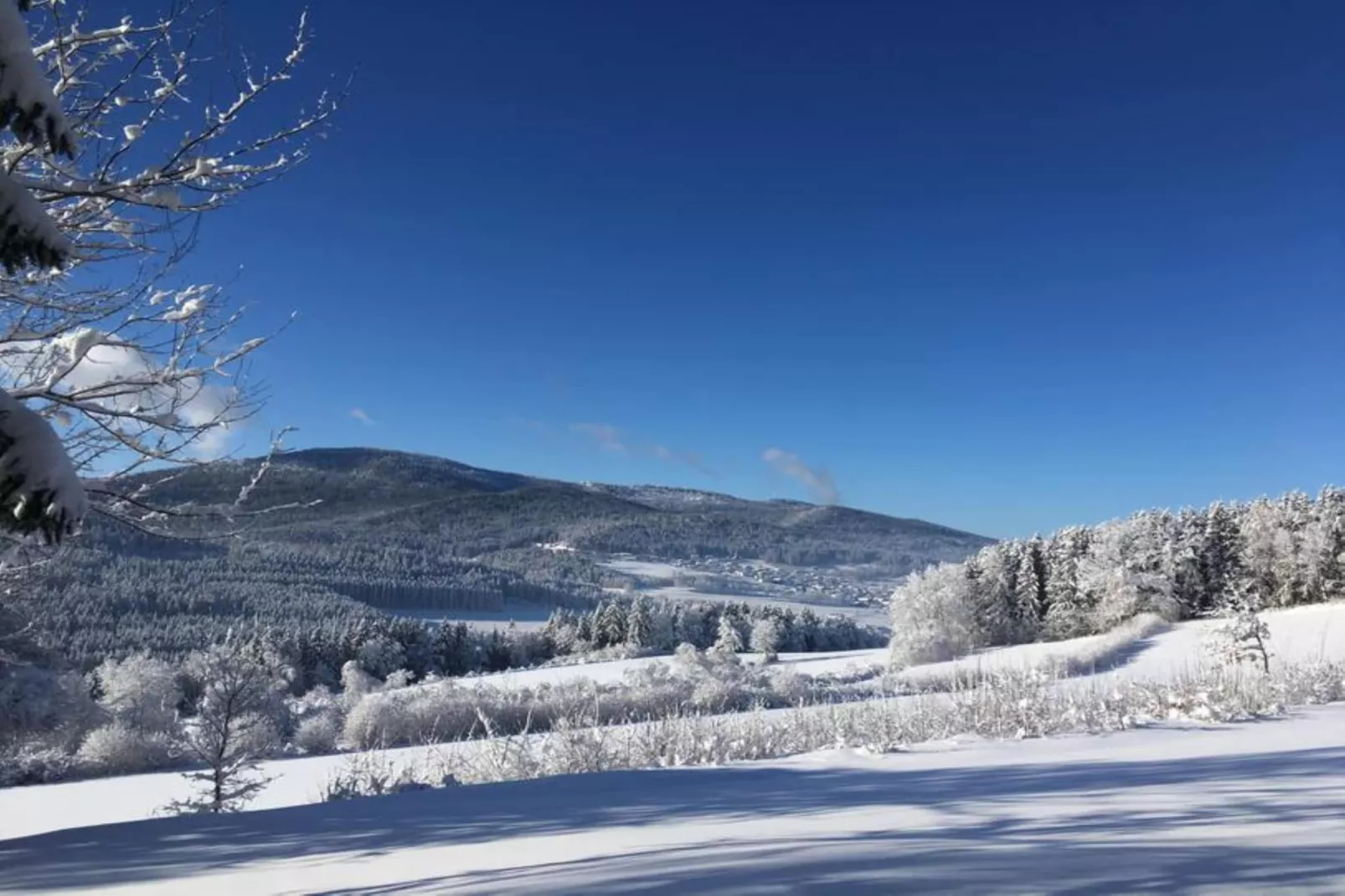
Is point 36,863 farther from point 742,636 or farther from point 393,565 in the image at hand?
point 393,565

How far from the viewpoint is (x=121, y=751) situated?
23266 mm

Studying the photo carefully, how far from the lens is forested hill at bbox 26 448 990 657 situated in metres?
27.2

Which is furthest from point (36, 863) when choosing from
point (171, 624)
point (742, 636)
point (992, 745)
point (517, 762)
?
point (742, 636)

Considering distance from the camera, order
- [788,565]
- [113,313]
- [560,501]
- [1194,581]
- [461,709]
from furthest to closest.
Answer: [560,501]
[788,565]
[1194,581]
[461,709]
[113,313]

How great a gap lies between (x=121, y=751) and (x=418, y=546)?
227 ft

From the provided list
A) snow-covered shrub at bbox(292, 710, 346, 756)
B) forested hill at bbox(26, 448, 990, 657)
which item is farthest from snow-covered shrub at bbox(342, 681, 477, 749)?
forested hill at bbox(26, 448, 990, 657)

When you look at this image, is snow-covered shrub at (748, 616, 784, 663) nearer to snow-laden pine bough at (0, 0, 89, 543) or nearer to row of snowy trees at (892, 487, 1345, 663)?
row of snowy trees at (892, 487, 1345, 663)

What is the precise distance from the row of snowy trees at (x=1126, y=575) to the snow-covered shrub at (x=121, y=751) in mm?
28282

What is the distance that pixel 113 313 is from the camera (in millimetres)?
4797

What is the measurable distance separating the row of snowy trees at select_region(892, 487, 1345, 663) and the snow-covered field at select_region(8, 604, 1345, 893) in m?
29.6

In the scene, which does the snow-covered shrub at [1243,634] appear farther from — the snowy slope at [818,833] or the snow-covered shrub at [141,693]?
the snow-covered shrub at [141,693]

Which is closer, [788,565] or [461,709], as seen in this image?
[461,709]

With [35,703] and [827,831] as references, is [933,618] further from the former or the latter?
[827,831]

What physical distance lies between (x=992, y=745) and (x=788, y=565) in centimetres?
10613
